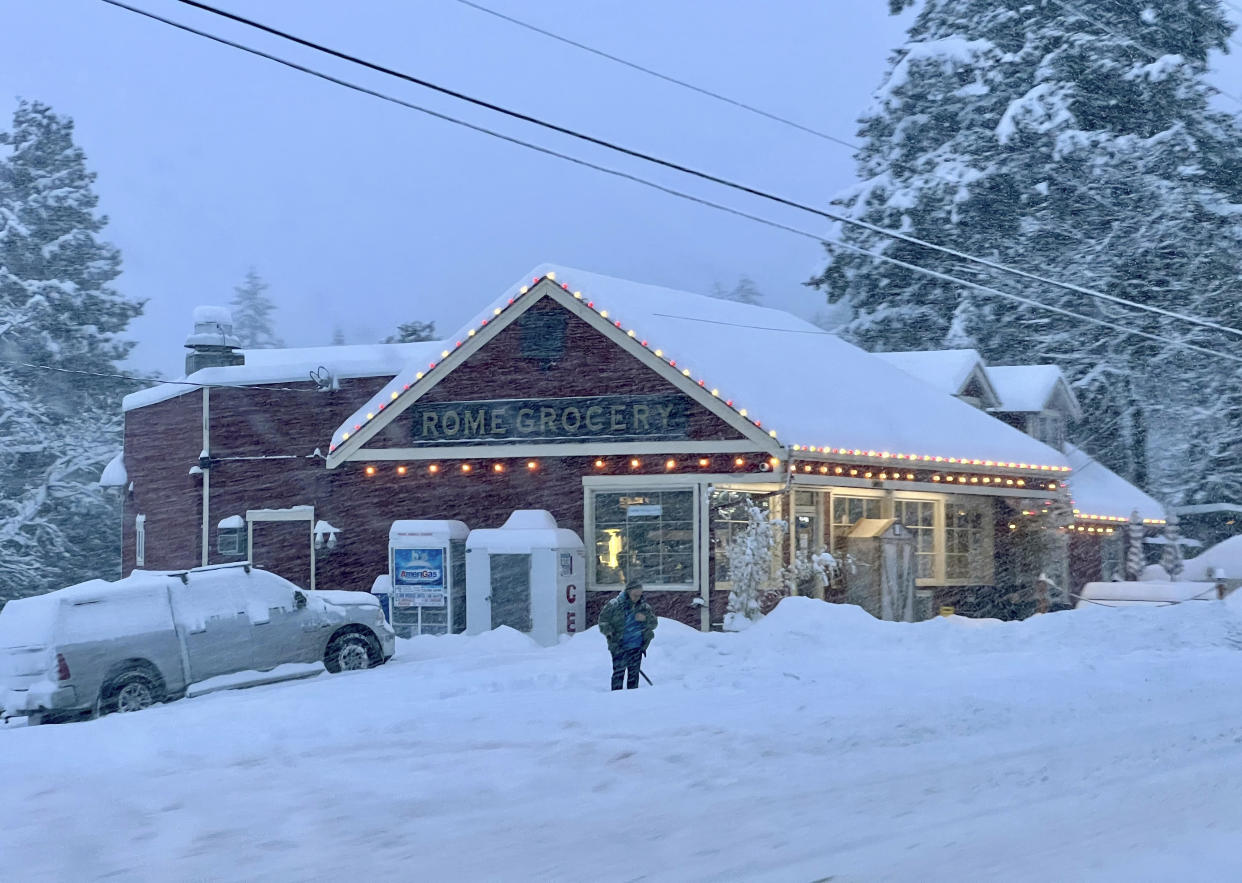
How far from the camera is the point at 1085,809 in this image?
9.65m

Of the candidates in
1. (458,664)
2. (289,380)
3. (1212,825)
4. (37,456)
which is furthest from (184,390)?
(1212,825)

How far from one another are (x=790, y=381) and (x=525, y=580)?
21.4 feet

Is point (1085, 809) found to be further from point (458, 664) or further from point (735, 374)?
point (735, 374)

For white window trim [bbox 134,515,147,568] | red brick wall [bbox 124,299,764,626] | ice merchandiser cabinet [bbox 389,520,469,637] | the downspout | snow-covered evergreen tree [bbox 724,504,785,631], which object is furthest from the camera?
white window trim [bbox 134,515,147,568]

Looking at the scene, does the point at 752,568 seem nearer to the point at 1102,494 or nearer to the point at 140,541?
the point at 140,541

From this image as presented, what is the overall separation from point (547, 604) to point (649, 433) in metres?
3.29

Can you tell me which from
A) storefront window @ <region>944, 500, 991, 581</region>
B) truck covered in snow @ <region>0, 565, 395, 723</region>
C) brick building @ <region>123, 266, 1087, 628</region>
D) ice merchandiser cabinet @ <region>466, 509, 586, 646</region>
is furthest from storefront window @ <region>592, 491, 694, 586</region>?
storefront window @ <region>944, 500, 991, 581</region>

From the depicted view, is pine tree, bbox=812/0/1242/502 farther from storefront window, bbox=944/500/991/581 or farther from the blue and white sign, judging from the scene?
the blue and white sign

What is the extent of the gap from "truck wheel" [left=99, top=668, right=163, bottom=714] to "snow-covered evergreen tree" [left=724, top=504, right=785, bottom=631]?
8.89 m

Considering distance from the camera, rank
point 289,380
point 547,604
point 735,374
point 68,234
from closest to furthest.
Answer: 1. point 547,604
2. point 735,374
3. point 289,380
4. point 68,234

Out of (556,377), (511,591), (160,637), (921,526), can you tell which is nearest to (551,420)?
(556,377)

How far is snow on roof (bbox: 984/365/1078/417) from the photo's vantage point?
36.1 m

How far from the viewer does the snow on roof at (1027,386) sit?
Result: 36125 mm

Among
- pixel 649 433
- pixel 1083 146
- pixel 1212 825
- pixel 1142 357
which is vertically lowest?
pixel 1212 825
